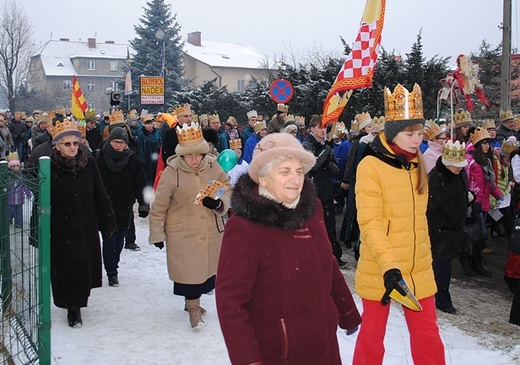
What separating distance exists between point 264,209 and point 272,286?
14.6 inches

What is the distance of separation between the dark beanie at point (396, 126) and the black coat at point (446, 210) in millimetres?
2264

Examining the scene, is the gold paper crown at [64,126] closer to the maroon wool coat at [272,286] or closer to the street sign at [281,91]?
the maroon wool coat at [272,286]

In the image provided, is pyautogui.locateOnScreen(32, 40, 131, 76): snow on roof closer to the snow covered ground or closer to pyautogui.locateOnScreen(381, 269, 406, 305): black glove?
the snow covered ground

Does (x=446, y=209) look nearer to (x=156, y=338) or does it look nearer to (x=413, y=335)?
(x=413, y=335)

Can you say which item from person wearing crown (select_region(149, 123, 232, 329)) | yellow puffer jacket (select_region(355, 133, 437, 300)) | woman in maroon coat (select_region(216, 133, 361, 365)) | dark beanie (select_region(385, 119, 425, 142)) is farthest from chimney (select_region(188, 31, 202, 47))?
woman in maroon coat (select_region(216, 133, 361, 365))

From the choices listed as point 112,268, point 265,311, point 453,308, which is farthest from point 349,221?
point 265,311

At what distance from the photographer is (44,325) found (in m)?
4.87

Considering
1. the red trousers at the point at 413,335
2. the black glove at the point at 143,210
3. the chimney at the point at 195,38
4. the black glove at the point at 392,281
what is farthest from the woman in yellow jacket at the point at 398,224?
the chimney at the point at 195,38

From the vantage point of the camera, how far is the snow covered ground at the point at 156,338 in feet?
17.6

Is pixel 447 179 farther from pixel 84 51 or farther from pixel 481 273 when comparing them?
pixel 84 51

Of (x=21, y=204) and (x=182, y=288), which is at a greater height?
(x=21, y=204)

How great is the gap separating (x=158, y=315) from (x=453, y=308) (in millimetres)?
3367

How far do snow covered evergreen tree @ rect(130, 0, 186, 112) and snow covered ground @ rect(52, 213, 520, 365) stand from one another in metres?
38.5

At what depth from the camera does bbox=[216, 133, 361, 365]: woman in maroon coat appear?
8.96ft
